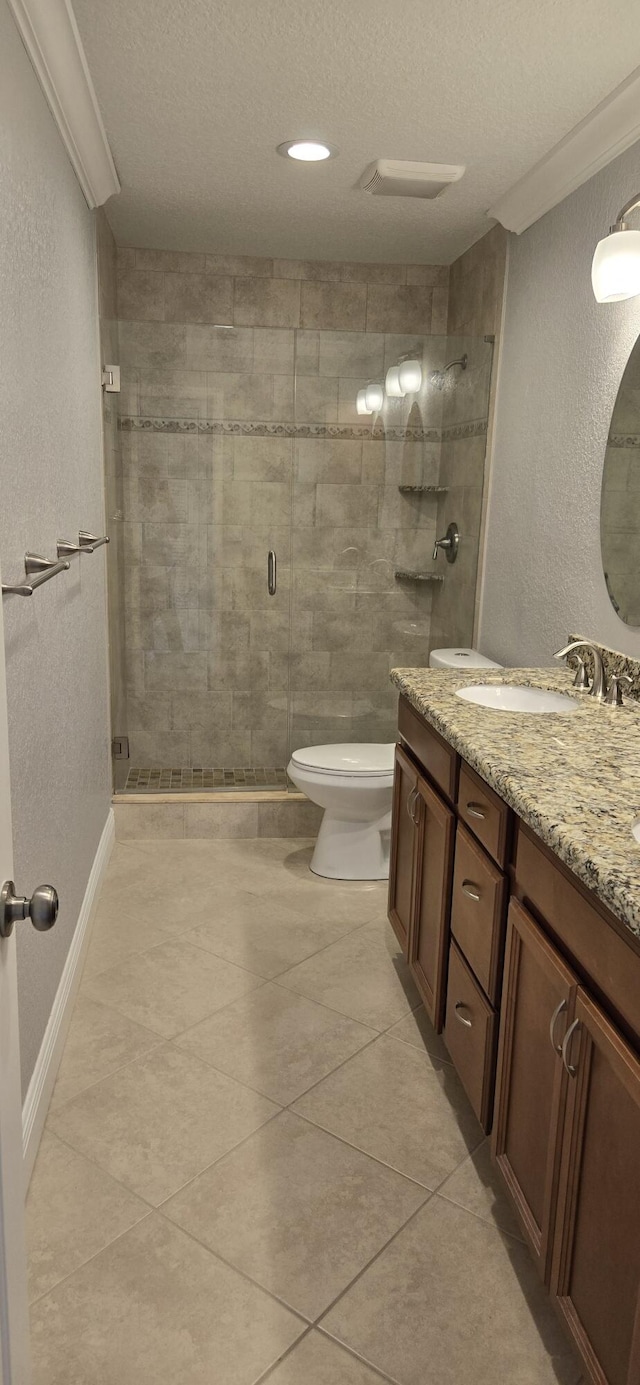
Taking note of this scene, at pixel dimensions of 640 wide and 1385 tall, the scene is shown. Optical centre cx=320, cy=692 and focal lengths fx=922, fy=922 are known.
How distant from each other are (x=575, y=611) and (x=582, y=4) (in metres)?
1.44

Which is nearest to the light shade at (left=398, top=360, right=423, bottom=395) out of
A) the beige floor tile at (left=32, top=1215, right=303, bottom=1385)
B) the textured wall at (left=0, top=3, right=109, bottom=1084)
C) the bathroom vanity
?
the textured wall at (left=0, top=3, right=109, bottom=1084)

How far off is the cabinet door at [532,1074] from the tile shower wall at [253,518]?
2.17 m

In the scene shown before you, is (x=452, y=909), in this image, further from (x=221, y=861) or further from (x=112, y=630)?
(x=112, y=630)

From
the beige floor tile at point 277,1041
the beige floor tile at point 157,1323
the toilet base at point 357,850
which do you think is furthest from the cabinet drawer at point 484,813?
the toilet base at point 357,850

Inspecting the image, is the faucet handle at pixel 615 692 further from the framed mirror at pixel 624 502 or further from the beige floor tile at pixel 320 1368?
the beige floor tile at pixel 320 1368

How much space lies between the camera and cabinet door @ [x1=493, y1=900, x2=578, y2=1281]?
53.3 inches

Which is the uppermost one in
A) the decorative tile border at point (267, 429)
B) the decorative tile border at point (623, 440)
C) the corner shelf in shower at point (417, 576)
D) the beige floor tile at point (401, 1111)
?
the decorative tile border at point (267, 429)

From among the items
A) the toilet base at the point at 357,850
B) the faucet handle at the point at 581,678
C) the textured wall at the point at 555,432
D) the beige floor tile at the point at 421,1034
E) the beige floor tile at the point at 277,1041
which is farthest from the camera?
the toilet base at the point at 357,850

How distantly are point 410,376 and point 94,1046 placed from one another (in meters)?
2.70

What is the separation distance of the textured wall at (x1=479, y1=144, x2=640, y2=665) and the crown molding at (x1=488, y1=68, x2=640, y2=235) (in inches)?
1.5

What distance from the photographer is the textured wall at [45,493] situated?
1728 mm

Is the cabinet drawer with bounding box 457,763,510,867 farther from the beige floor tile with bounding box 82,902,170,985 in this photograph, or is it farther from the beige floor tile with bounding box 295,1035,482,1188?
the beige floor tile with bounding box 82,902,170,985

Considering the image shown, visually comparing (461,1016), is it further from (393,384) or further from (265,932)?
(393,384)

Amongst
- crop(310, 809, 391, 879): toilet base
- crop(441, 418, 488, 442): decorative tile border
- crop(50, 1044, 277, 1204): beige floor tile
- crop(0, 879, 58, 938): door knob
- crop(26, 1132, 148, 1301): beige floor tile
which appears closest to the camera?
crop(0, 879, 58, 938): door knob
